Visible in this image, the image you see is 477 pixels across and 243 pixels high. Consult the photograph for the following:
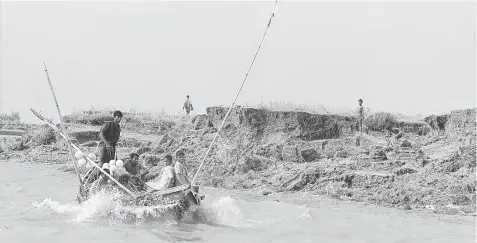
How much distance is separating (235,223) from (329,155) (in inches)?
253

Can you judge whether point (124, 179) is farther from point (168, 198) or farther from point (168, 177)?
point (168, 198)

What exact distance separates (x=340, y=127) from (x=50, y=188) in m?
8.82

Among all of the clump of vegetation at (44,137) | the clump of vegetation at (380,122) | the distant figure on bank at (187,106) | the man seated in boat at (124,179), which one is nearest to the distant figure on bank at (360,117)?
the clump of vegetation at (380,122)

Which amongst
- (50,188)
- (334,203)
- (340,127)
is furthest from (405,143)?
(50,188)

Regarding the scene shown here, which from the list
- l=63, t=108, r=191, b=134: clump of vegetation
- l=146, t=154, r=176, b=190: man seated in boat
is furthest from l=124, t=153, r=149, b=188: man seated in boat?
l=63, t=108, r=191, b=134: clump of vegetation

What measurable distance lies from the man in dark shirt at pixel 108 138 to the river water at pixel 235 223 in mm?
972

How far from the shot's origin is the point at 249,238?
32.2 ft

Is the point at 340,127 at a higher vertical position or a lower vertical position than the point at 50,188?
higher

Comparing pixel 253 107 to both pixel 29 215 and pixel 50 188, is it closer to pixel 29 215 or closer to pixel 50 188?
pixel 50 188

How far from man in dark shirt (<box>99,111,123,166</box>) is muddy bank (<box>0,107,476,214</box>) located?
167 inches

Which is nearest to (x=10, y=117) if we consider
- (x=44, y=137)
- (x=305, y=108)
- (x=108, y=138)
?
(x=44, y=137)

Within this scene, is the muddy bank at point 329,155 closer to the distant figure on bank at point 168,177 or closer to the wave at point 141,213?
the wave at point 141,213

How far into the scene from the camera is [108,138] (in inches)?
454

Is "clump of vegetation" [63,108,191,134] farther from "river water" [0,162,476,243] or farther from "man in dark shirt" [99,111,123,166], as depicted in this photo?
"man in dark shirt" [99,111,123,166]
